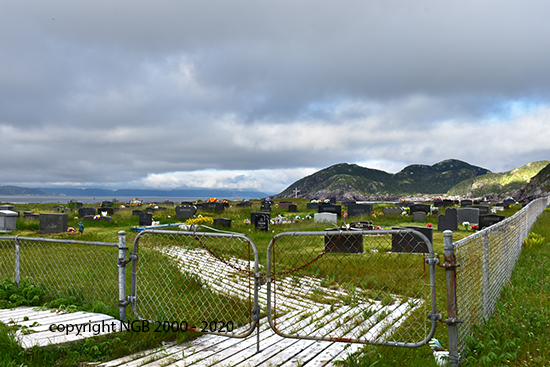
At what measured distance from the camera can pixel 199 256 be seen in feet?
36.8

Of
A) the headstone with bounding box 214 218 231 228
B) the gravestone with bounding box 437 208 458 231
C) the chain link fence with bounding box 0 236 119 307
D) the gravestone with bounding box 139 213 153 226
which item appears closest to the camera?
the chain link fence with bounding box 0 236 119 307

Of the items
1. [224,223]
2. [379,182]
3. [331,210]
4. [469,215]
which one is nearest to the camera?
[224,223]

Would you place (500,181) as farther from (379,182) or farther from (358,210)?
(358,210)

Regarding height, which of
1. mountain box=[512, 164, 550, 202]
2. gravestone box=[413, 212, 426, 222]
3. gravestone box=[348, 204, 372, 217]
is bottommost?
gravestone box=[413, 212, 426, 222]

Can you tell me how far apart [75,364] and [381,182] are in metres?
161

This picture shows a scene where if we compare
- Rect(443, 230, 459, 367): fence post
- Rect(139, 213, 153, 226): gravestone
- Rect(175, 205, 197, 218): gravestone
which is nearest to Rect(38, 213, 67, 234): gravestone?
Rect(139, 213, 153, 226): gravestone

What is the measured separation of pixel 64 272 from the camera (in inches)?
339

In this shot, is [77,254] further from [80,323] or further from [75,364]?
[75,364]

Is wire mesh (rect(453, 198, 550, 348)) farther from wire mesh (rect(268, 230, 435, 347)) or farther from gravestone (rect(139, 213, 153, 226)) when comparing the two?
gravestone (rect(139, 213, 153, 226))

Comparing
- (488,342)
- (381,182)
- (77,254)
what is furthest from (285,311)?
(381,182)

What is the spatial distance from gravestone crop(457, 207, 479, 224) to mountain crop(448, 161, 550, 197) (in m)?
85.2

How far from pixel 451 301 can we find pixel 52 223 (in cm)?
1732

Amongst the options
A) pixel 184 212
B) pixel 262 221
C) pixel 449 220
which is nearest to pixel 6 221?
pixel 184 212

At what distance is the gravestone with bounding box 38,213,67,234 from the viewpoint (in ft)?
54.1
